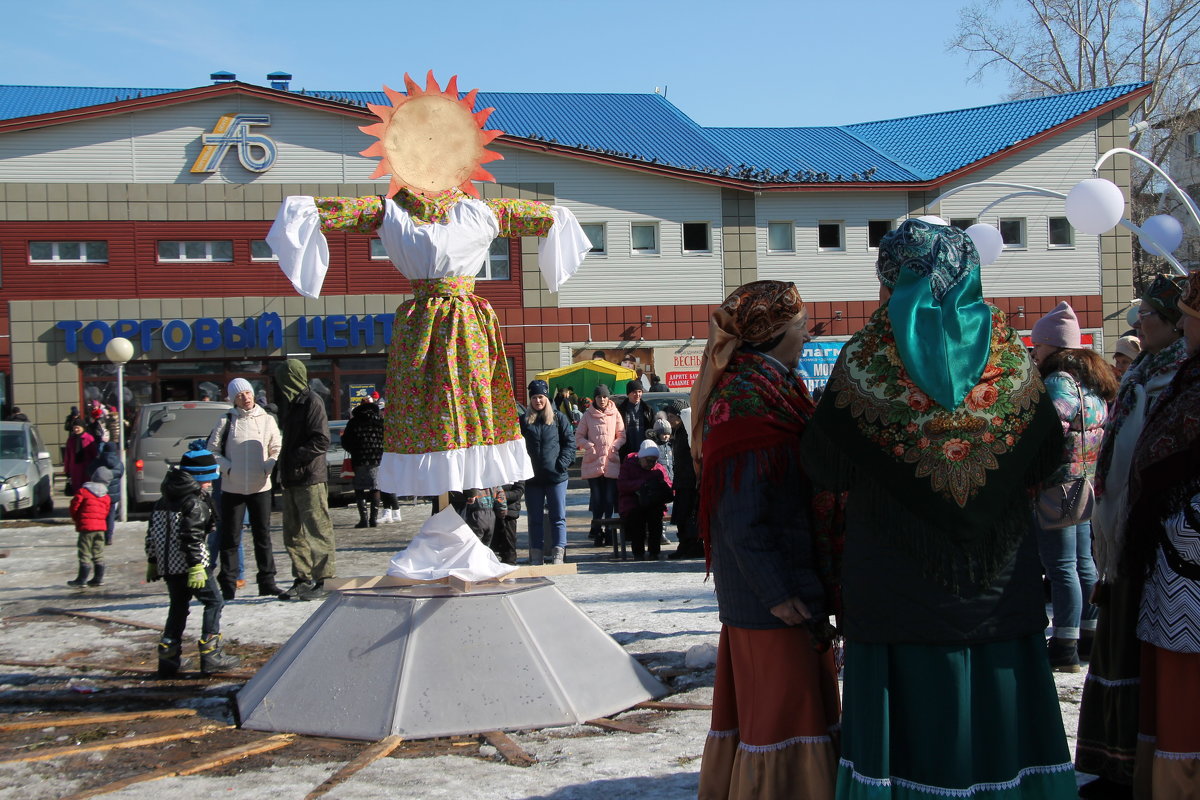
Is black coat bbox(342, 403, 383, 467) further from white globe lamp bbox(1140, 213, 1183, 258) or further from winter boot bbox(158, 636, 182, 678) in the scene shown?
white globe lamp bbox(1140, 213, 1183, 258)

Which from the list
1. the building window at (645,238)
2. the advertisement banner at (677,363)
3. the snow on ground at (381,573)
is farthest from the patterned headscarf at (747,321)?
the building window at (645,238)

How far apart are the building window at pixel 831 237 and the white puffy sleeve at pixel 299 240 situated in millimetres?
25345

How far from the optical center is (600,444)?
12.5m

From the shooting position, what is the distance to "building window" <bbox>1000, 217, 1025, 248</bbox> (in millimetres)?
30109

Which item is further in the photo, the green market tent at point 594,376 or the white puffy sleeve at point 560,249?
the green market tent at point 594,376

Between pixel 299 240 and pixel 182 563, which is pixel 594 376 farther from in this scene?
pixel 299 240

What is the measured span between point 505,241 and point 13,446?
13.8 metres

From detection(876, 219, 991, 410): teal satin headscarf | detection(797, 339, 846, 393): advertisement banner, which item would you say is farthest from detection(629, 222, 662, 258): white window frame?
detection(876, 219, 991, 410): teal satin headscarf

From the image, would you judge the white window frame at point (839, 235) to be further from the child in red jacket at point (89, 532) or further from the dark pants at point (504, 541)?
the child in red jacket at point (89, 532)

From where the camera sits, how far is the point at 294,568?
8.83 meters

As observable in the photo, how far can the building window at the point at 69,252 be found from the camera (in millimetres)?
25203

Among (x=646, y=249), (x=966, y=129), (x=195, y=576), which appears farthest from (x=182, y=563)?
(x=966, y=129)

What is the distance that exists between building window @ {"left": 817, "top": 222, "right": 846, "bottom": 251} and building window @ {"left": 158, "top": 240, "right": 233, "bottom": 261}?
15207 mm

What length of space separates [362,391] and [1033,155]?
18954mm
